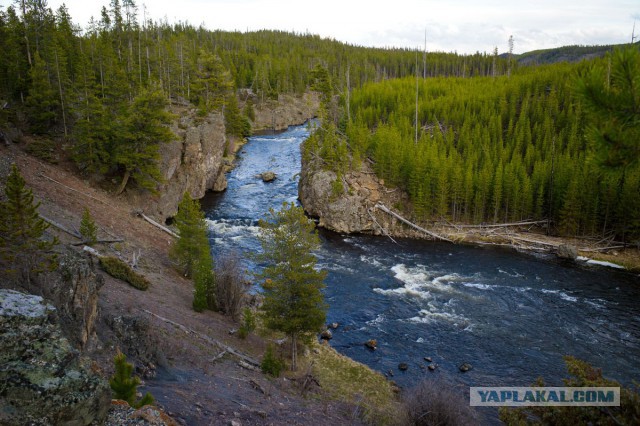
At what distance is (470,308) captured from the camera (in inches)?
1436

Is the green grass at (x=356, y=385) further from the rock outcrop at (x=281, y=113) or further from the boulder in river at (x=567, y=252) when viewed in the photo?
the rock outcrop at (x=281, y=113)

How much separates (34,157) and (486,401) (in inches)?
1933

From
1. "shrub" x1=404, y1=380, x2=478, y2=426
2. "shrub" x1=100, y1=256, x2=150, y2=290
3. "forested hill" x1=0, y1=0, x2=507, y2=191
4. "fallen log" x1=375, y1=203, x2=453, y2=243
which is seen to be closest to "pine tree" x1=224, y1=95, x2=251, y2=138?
"forested hill" x1=0, y1=0, x2=507, y2=191

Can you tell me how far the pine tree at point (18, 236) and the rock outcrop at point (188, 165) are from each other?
31.9 meters

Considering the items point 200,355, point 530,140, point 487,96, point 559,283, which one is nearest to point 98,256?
point 200,355

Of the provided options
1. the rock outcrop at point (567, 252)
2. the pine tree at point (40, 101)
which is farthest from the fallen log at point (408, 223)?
the pine tree at point (40, 101)

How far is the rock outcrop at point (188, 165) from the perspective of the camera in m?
54.0

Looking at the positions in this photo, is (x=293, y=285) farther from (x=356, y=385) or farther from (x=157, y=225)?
(x=157, y=225)

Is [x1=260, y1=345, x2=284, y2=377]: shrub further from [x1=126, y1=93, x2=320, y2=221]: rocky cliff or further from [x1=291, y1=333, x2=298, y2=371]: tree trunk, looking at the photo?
[x1=126, y1=93, x2=320, y2=221]: rocky cliff

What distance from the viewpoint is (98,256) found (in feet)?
101

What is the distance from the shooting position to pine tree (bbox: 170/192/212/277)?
34.4 m

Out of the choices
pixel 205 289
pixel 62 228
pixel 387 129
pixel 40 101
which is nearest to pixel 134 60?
pixel 40 101

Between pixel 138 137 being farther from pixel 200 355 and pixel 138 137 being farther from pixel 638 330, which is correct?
pixel 638 330

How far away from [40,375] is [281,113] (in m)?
126
